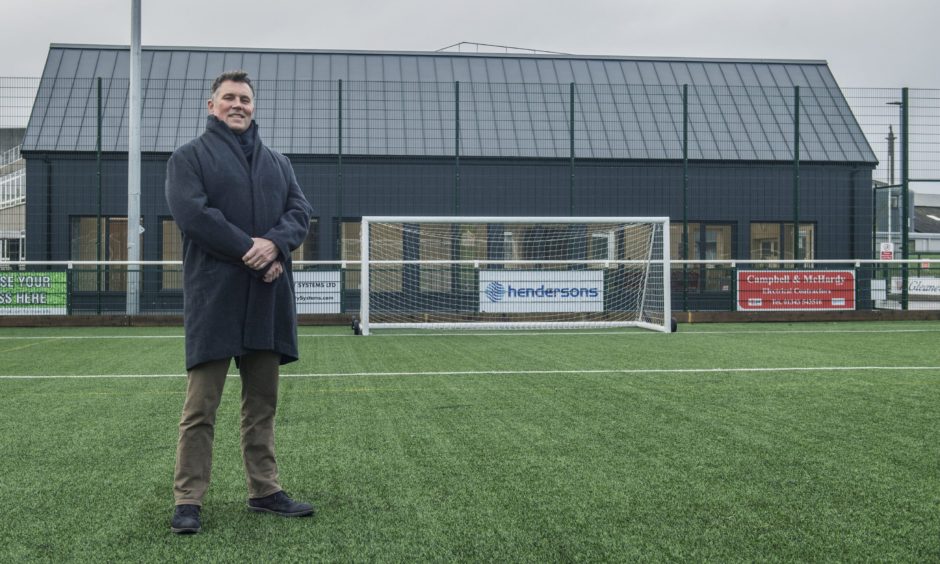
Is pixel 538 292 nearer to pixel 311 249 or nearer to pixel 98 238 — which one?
pixel 311 249

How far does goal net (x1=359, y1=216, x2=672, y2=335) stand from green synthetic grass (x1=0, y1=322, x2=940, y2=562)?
6.63 metres

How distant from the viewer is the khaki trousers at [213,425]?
3.08m

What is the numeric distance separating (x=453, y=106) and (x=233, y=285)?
16.0m

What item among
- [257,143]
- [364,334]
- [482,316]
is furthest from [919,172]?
[257,143]

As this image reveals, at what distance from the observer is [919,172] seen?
16219mm

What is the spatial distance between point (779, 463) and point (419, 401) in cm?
254

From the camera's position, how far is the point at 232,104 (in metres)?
3.17

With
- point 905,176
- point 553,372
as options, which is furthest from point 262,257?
point 905,176

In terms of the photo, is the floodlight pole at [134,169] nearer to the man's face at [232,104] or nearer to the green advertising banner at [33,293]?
the green advertising banner at [33,293]

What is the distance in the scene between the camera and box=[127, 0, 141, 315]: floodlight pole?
47.7 feet

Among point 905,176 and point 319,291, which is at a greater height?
point 905,176

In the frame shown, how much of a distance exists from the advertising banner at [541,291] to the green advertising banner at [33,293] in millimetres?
7036

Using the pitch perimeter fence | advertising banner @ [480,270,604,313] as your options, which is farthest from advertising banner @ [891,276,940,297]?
advertising banner @ [480,270,604,313]

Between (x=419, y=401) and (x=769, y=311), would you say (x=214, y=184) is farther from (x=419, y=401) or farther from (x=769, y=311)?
(x=769, y=311)
